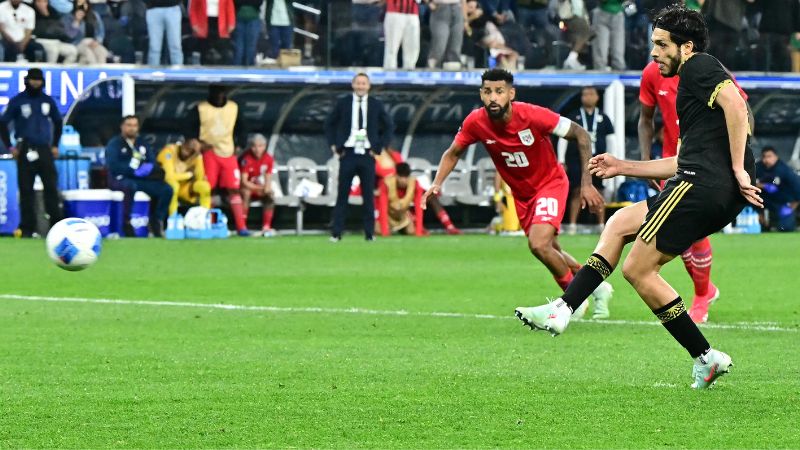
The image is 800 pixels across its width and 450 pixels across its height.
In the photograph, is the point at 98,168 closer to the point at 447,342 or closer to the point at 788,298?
the point at 788,298

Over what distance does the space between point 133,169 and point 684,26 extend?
59.7 ft

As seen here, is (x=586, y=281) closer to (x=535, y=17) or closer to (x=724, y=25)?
(x=535, y=17)

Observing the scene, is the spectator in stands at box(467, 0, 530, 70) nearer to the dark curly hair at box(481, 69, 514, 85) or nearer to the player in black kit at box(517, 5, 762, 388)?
the dark curly hair at box(481, 69, 514, 85)

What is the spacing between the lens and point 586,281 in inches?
340

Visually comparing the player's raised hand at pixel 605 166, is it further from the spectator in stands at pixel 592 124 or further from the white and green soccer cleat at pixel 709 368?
the spectator in stands at pixel 592 124

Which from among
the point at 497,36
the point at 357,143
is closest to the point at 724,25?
the point at 497,36

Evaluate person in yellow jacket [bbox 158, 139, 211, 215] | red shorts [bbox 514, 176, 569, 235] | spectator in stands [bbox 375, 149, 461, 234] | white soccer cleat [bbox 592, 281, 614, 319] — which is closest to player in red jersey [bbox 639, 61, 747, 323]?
white soccer cleat [bbox 592, 281, 614, 319]

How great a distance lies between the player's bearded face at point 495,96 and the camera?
12.2m

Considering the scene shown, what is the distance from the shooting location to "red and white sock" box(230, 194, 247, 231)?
26.6 meters

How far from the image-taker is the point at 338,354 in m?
9.96

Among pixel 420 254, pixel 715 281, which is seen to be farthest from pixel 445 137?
pixel 715 281

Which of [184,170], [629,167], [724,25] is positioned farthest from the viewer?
[724,25]

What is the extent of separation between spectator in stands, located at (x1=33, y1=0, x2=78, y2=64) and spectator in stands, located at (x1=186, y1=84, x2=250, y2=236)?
2208mm

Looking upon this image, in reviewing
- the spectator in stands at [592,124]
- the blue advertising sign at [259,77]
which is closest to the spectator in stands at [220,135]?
the blue advertising sign at [259,77]
